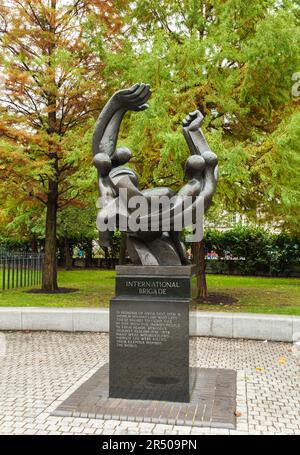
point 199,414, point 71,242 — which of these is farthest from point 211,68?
point 71,242

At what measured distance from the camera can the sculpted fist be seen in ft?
20.5

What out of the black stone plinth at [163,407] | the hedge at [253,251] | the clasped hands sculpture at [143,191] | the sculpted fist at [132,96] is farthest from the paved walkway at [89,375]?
the hedge at [253,251]

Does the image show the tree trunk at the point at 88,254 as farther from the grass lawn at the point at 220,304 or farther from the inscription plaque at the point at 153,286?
the inscription plaque at the point at 153,286

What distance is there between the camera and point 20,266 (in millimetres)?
16172

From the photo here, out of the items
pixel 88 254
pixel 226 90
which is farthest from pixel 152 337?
pixel 88 254

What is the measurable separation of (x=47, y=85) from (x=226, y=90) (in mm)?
5226

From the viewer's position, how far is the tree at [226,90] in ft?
33.1

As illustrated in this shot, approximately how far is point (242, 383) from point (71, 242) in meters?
23.3

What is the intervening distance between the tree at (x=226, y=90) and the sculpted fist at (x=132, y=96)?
327 centimetres

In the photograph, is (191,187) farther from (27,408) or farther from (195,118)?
(27,408)

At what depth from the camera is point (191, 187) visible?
6.18 m

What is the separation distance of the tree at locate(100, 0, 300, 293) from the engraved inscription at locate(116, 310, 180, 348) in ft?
16.2

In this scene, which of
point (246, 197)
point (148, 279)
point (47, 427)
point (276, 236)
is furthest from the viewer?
point (276, 236)

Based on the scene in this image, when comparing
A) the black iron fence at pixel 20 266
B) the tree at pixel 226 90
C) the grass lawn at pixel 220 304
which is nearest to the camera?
the tree at pixel 226 90
